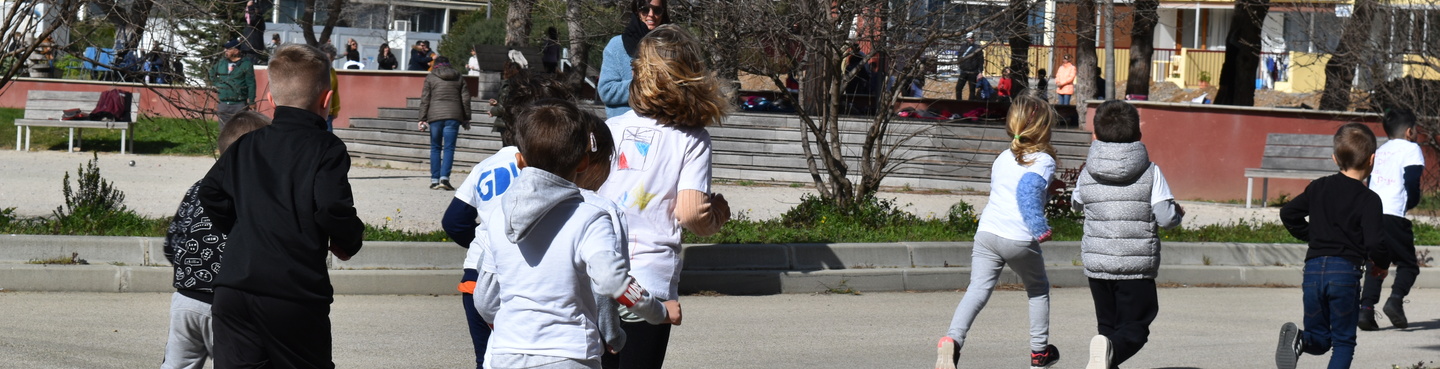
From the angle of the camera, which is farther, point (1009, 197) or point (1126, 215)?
point (1009, 197)

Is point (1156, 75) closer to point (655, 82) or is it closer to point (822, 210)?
point (822, 210)

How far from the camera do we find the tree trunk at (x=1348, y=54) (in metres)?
16.3

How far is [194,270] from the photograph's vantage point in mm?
4273

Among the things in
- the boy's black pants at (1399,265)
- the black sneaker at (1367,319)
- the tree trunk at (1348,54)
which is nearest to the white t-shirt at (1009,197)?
the boy's black pants at (1399,265)

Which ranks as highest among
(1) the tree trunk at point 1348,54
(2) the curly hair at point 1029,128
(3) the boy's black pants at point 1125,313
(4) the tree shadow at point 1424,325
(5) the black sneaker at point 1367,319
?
(1) the tree trunk at point 1348,54

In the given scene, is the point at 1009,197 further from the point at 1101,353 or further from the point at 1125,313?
the point at 1101,353

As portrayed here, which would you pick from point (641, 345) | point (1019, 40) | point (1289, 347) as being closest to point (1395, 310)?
point (1289, 347)

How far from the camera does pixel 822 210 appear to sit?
11.6m

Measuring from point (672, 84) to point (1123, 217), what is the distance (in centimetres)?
282

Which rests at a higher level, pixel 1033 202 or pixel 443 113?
pixel 443 113

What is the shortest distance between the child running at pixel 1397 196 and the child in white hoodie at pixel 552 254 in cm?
643

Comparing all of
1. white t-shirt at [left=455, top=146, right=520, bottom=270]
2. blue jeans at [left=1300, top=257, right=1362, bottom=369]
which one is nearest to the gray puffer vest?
blue jeans at [left=1300, top=257, right=1362, bottom=369]

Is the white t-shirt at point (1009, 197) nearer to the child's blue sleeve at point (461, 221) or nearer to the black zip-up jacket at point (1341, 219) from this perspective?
the black zip-up jacket at point (1341, 219)

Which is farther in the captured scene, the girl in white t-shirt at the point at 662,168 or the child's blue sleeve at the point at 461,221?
the child's blue sleeve at the point at 461,221
